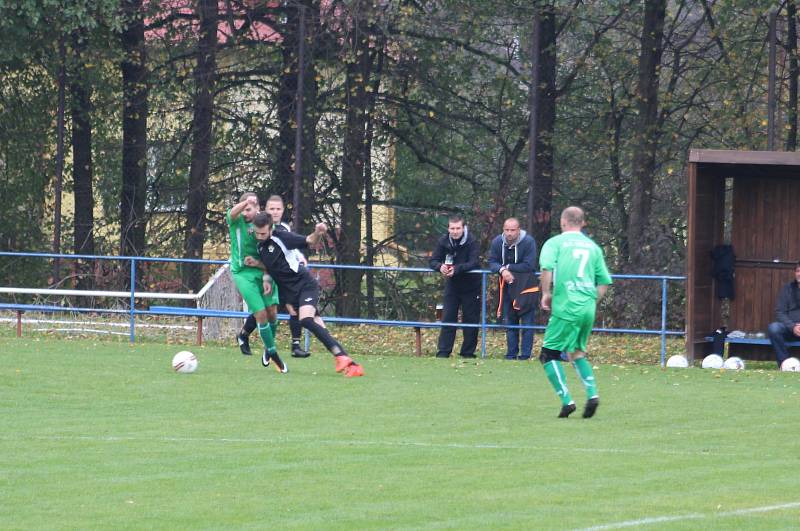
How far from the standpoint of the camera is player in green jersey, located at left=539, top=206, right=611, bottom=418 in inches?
455

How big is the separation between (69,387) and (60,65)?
13.4 meters

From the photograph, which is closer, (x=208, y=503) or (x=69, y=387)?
(x=208, y=503)

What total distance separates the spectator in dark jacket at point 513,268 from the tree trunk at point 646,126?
23.3 feet

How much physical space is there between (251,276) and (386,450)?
579 cm

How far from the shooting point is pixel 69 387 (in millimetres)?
13992

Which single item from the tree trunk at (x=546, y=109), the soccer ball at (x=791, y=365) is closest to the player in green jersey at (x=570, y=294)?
the soccer ball at (x=791, y=365)

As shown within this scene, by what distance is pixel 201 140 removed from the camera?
27094mm

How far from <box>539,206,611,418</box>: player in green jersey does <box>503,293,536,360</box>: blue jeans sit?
6.20 m

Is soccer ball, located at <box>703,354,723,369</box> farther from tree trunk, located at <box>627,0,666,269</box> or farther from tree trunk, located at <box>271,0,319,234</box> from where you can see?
tree trunk, located at <box>271,0,319,234</box>

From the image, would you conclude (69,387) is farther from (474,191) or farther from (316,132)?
(474,191)

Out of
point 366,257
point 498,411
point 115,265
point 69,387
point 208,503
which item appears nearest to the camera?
point 208,503

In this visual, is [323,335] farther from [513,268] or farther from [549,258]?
[549,258]

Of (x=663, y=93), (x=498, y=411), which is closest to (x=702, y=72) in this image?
(x=663, y=93)

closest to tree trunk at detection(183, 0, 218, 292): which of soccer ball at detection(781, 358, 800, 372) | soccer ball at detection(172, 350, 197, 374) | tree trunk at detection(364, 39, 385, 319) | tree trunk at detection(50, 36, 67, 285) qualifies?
tree trunk at detection(50, 36, 67, 285)
